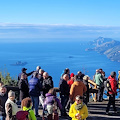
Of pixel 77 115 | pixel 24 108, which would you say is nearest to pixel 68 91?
pixel 77 115

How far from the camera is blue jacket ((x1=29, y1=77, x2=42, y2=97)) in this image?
828cm

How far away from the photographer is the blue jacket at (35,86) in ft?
27.2

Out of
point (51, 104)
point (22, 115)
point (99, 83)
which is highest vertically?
point (22, 115)

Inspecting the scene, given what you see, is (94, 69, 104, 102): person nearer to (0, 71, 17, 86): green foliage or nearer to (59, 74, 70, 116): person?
(59, 74, 70, 116): person

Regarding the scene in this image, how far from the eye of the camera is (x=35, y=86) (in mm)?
8312

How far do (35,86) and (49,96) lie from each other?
56.0 inches

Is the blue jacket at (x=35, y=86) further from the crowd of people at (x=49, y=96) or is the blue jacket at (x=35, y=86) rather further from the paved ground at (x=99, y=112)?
the paved ground at (x=99, y=112)

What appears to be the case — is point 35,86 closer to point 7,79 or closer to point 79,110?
point 79,110

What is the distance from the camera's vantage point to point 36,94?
8.42 metres

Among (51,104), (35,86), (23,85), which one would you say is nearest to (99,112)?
(35,86)

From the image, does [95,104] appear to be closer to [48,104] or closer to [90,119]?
[90,119]

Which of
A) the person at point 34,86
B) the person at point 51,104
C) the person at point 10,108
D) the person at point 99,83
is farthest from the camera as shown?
the person at point 99,83

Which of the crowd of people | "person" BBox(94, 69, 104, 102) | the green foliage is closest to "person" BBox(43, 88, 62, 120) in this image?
the crowd of people

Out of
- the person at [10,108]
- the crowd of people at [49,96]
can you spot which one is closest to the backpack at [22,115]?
the crowd of people at [49,96]
